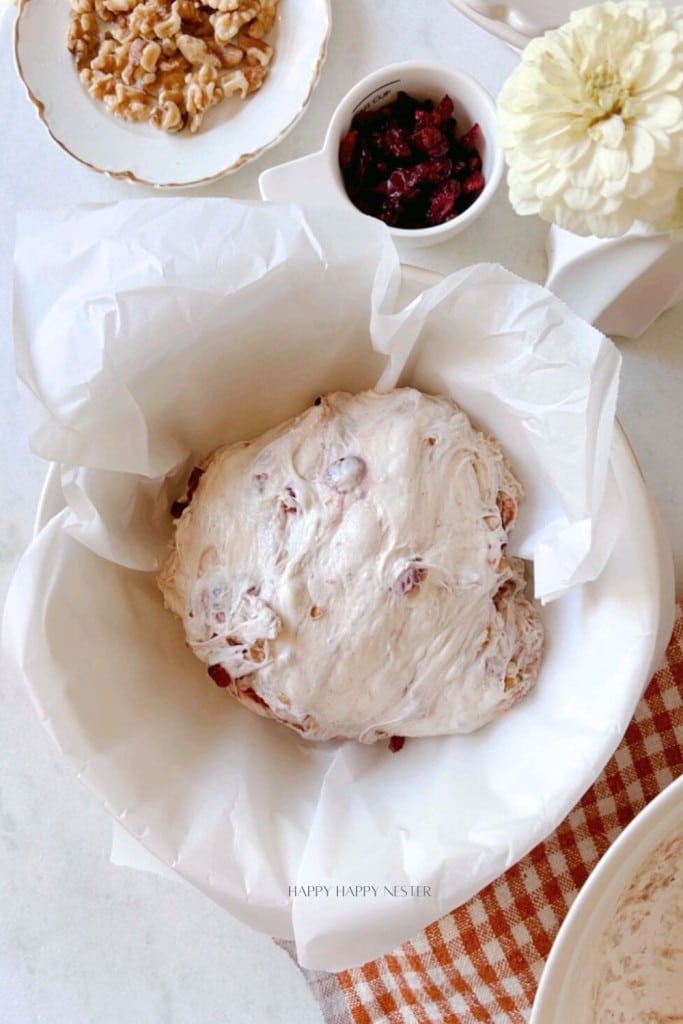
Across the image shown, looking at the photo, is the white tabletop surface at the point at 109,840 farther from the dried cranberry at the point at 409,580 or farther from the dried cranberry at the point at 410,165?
the dried cranberry at the point at 409,580

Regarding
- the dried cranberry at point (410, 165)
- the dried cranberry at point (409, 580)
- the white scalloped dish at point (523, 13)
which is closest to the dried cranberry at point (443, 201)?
the dried cranberry at point (410, 165)

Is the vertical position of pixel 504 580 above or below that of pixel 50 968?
above

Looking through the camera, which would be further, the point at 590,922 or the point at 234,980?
the point at 234,980

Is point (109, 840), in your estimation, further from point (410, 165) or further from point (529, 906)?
point (410, 165)

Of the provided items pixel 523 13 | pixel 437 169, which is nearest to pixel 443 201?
pixel 437 169

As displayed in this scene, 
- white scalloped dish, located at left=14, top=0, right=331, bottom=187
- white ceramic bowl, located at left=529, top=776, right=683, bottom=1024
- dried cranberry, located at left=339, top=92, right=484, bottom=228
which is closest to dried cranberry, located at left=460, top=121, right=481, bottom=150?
dried cranberry, located at left=339, top=92, right=484, bottom=228

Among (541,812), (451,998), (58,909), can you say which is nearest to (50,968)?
(58,909)

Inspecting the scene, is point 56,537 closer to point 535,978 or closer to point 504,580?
point 504,580
